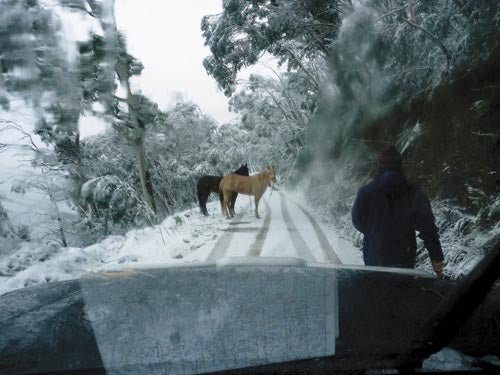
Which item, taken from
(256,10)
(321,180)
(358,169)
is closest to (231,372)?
(256,10)

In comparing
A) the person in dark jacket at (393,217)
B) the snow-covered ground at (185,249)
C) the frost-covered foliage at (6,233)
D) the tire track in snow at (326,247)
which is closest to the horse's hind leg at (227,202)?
the snow-covered ground at (185,249)

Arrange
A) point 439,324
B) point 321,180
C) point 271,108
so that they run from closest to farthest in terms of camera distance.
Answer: point 439,324
point 321,180
point 271,108

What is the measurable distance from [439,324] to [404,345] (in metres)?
0.13

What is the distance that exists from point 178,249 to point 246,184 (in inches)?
153

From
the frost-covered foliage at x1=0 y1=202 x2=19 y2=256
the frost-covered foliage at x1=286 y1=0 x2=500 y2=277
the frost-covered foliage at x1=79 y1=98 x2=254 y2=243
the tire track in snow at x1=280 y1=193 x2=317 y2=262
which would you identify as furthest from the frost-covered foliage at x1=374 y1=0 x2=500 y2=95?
the frost-covered foliage at x1=0 y1=202 x2=19 y2=256

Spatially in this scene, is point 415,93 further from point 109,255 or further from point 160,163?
point 160,163

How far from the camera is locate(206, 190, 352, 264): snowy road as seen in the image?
5.25m

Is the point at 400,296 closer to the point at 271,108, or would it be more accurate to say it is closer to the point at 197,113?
the point at 197,113

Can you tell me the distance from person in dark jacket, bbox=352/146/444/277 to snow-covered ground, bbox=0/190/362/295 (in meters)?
2.04

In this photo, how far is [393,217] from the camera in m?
2.55

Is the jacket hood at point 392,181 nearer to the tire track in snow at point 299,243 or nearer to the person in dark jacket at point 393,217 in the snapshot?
the person in dark jacket at point 393,217

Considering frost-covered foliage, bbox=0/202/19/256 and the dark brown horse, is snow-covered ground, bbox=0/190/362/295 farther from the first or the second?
the dark brown horse

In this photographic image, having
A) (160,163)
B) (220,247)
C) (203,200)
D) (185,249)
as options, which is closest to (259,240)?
(220,247)

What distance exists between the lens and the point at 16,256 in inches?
263
